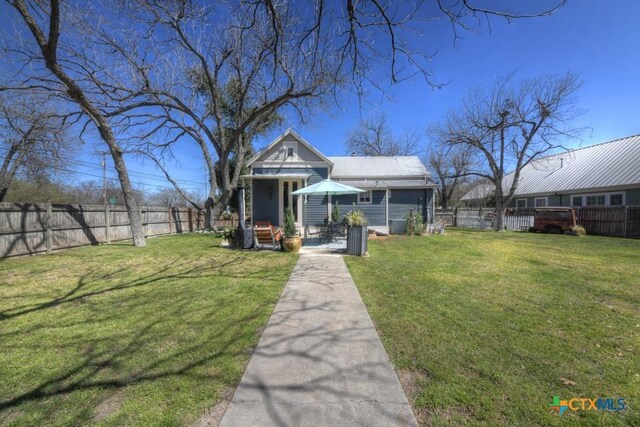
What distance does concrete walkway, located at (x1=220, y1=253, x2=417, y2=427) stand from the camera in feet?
6.61

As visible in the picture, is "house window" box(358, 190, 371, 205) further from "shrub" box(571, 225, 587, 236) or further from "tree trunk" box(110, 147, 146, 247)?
"shrub" box(571, 225, 587, 236)

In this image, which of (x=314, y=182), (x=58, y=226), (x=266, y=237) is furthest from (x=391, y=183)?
(x=58, y=226)

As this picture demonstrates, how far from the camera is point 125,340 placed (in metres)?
3.17

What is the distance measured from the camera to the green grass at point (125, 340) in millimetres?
2133

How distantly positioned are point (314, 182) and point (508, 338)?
13087mm

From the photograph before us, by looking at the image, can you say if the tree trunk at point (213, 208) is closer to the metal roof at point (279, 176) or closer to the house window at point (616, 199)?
the metal roof at point (279, 176)

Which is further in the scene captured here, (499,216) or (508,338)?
(499,216)

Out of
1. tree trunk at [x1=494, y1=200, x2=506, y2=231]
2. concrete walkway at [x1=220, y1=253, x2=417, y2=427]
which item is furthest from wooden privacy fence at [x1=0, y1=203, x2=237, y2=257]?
tree trunk at [x1=494, y1=200, x2=506, y2=231]

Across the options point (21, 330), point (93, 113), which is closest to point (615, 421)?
point (21, 330)

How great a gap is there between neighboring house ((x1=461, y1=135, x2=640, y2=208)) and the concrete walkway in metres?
22.7

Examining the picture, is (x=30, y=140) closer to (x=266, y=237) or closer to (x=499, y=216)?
(x=266, y=237)

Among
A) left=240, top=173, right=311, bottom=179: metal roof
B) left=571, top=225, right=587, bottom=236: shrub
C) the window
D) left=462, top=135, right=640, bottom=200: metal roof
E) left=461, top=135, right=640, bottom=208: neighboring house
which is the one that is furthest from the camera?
left=462, top=135, right=640, bottom=200: metal roof

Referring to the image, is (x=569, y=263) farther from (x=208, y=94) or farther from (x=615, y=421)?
(x=208, y=94)

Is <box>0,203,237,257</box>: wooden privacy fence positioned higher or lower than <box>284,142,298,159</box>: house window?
lower
